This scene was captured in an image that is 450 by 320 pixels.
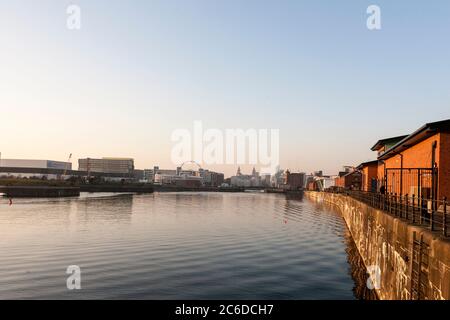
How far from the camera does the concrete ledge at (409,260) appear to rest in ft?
37.1

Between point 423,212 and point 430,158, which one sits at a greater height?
point 430,158

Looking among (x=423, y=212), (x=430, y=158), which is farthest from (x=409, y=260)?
(x=430, y=158)

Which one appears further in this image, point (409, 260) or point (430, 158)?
point (430, 158)

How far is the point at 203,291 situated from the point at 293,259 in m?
12.0

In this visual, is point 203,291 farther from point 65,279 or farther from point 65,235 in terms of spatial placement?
point 65,235

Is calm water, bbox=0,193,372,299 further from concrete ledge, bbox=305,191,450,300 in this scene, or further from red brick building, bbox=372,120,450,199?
red brick building, bbox=372,120,450,199

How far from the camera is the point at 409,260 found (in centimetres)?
1481

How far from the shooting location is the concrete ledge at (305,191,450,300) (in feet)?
37.1

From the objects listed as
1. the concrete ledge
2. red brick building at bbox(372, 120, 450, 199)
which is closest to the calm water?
the concrete ledge

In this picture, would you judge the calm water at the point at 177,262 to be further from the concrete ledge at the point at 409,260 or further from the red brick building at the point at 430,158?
the red brick building at the point at 430,158

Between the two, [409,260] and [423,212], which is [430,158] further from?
[409,260]

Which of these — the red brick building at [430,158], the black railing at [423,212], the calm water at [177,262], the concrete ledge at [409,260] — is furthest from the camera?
the red brick building at [430,158]

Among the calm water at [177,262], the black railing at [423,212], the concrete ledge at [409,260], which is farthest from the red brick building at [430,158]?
the calm water at [177,262]
